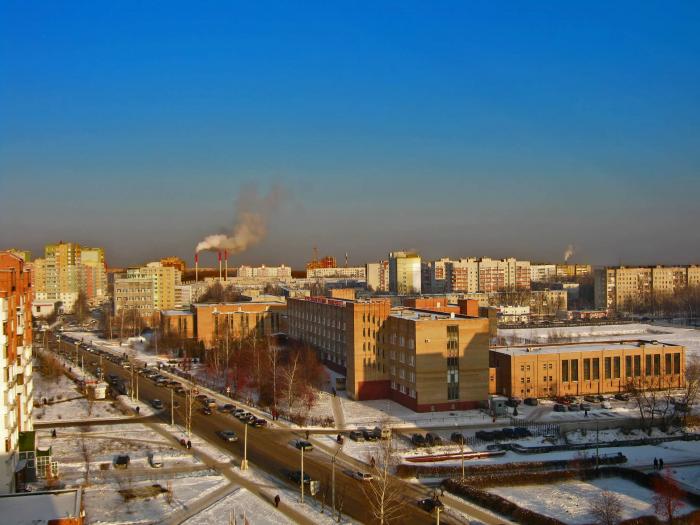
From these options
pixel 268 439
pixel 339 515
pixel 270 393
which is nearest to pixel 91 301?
pixel 270 393

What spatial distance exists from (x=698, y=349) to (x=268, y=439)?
1599 inches

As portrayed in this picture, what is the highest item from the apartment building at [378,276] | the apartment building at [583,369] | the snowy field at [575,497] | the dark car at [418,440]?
the apartment building at [378,276]

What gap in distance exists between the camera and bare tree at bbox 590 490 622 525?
1867 cm

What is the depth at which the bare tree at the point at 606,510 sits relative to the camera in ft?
61.3

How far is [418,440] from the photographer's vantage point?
90.8 ft

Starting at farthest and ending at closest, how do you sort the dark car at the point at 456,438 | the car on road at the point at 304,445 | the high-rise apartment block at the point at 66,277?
the high-rise apartment block at the point at 66,277, the dark car at the point at 456,438, the car on road at the point at 304,445

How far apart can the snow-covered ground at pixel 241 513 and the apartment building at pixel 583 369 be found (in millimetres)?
19615

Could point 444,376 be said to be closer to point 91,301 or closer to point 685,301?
point 685,301

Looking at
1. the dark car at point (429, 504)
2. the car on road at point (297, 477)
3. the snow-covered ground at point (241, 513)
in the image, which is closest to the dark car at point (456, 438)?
the car on road at point (297, 477)

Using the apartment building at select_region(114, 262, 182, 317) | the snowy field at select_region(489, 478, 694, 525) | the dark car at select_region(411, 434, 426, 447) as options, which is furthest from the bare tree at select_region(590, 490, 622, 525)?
the apartment building at select_region(114, 262, 182, 317)

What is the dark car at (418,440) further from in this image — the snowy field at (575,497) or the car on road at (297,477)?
the car on road at (297,477)

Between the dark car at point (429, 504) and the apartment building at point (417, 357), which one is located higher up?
the apartment building at point (417, 357)

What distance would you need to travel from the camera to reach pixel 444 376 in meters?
34.0

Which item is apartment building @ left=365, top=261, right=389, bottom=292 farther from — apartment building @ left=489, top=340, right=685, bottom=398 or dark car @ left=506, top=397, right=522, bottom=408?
dark car @ left=506, top=397, right=522, bottom=408
